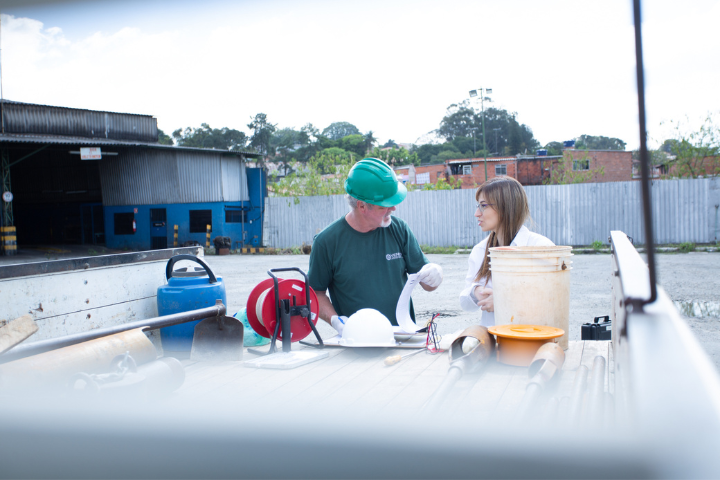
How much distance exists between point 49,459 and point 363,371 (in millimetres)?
1374

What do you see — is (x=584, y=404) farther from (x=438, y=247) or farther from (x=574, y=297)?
(x=438, y=247)

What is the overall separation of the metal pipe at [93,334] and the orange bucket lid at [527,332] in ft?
4.41

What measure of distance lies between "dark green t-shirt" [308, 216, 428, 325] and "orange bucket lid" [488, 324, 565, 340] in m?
1.40

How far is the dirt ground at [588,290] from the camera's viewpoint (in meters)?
6.48

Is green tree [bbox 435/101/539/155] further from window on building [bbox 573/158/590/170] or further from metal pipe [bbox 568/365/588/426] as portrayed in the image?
metal pipe [bbox 568/365/588/426]

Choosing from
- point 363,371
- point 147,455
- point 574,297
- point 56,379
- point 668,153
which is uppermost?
point 668,153

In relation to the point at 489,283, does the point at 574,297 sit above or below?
below

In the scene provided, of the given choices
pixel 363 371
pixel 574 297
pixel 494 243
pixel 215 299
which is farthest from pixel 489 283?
pixel 574 297

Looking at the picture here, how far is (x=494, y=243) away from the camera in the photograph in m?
3.23

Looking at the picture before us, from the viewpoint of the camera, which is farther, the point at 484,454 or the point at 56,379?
the point at 56,379

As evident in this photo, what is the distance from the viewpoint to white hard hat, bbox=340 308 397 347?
2393 millimetres

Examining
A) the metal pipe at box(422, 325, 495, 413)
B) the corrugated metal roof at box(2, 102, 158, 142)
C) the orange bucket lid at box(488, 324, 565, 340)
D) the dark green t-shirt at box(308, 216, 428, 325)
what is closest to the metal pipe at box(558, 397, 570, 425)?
the metal pipe at box(422, 325, 495, 413)

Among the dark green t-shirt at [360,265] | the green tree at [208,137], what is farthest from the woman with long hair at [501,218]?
the green tree at [208,137]

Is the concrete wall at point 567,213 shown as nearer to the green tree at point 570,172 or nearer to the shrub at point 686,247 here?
the shrub at point 686,247
